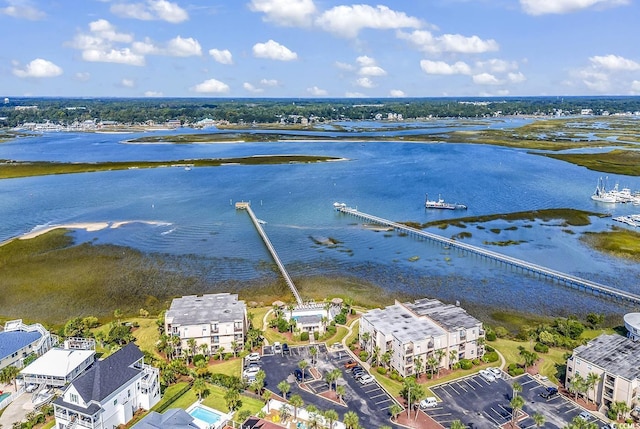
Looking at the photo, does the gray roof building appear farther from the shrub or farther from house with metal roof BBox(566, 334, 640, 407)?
the shrub

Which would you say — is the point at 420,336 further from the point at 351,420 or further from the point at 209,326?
the point at 209,326

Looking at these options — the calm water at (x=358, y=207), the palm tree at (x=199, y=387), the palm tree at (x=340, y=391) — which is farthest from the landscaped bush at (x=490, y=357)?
the palm tree at (x=199, y=387)

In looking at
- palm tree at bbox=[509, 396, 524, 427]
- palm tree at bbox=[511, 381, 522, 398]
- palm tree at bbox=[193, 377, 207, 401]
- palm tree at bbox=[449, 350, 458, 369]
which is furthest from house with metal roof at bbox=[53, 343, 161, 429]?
palm tree at bbox=[511, 381, 522, 398]

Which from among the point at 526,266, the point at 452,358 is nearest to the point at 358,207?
the point at 526,266

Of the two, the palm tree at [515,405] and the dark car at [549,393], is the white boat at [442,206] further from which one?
the palm tree at [515,405]

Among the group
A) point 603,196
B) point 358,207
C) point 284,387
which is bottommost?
point 284,387

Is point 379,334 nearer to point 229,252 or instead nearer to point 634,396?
point 634,396
